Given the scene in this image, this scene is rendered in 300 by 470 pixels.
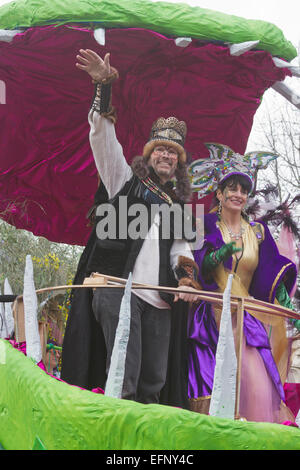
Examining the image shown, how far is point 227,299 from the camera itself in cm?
275

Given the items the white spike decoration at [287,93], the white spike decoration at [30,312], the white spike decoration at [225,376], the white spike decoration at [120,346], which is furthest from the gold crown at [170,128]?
the white spike decoration at [225,376]

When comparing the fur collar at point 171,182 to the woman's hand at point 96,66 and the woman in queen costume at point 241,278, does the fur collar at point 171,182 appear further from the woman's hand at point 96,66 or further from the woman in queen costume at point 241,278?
the woman's hand at point 96,66

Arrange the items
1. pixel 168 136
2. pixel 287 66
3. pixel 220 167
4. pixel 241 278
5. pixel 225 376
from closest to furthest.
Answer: pixel 225 376 → pixel 287 66 → pixel 168 136 → pixel 241 278 → pixel 220 167

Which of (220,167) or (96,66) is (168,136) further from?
(96,66)

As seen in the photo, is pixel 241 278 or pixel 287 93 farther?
pixel 241 278

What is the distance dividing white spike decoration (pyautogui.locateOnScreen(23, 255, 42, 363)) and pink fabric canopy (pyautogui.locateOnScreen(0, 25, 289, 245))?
1.52 metres

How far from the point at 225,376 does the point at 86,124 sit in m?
3.31

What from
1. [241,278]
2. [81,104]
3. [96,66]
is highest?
[81,104]

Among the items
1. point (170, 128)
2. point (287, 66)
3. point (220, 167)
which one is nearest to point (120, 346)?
point (170, 128)

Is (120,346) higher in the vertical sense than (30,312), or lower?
lower

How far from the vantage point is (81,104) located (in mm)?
5469

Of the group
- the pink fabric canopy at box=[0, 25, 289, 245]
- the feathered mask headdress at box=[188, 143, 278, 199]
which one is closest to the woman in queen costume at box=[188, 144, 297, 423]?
the feathered mask headdress at box=[188, 143, 278, 199]

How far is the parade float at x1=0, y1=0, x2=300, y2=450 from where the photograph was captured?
2688mm

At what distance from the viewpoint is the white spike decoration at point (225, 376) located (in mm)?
2680
